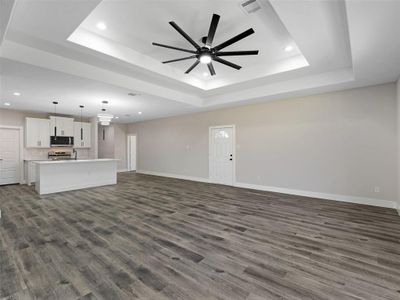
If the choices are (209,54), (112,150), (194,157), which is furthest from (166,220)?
(112,150)

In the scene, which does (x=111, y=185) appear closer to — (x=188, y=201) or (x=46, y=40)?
(x=188, y=201)

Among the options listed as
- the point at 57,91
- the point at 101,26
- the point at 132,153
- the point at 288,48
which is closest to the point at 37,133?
the point at 57,91

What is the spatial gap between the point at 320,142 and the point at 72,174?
710cm

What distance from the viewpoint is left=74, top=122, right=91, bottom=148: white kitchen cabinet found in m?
8.23

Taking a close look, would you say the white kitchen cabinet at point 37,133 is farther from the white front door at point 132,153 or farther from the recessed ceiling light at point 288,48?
the recessed ceiling light at point 288,48

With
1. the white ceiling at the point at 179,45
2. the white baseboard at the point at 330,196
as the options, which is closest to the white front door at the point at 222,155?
the white baseboard at the point at 330,196

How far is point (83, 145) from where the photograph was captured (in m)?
8.50

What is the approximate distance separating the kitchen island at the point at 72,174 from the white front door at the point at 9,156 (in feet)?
6.30

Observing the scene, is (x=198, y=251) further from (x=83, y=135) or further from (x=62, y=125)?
(x=83, y=135)

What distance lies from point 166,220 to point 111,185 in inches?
160

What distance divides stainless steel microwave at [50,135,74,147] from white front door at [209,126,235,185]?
18.9 ft

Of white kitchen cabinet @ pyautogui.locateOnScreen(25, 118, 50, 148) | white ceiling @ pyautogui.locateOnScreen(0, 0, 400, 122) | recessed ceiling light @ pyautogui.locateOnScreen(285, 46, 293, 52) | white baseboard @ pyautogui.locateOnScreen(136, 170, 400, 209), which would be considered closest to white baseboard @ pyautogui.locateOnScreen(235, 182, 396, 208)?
white baseboard @ pyautogui.locateOnScreen(136, 170, 400, 209)

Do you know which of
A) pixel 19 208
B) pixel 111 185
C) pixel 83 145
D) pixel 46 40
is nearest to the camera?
pixel 46 40

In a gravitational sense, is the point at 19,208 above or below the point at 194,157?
below
